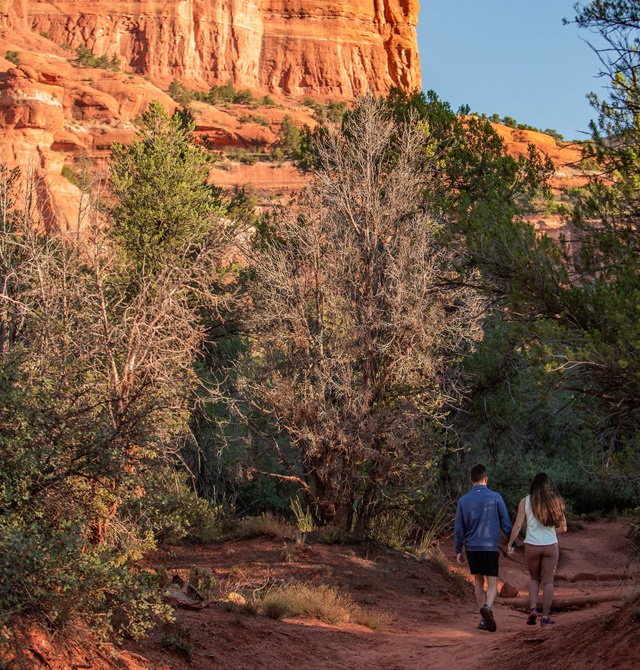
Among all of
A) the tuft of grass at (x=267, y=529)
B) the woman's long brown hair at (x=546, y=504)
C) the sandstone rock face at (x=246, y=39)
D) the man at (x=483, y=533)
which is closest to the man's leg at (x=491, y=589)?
the man at (x=483, y=533)

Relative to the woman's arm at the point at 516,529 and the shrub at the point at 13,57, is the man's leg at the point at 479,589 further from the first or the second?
the shrub at the point at 13,57

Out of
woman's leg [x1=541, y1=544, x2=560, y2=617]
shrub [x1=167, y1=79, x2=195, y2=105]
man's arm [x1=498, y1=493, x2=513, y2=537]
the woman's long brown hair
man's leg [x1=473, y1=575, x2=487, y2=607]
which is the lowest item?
man's leg [x1=473, y1=575, x2=487, y2=607]

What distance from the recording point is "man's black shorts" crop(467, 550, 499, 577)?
688cm

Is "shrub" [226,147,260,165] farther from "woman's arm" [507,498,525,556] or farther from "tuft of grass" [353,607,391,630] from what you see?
"woman's arm" [507,498,525,556]

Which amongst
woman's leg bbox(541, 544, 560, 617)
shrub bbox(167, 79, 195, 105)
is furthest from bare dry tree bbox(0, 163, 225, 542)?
shrub bbox(167, 79, 195, 105)

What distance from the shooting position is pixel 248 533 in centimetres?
1285

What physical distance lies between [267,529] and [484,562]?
6270 millimetres

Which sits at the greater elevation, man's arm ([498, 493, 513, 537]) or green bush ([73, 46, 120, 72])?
green bush ([73, 46, 120, 72])

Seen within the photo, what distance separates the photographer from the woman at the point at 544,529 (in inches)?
268

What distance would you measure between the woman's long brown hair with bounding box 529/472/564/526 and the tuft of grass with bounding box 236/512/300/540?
5449mm

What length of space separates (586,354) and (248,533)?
828 centimetres

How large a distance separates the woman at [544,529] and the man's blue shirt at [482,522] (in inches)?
6.4

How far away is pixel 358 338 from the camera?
1139 cm

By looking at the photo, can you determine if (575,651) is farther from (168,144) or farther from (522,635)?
(168,144)
